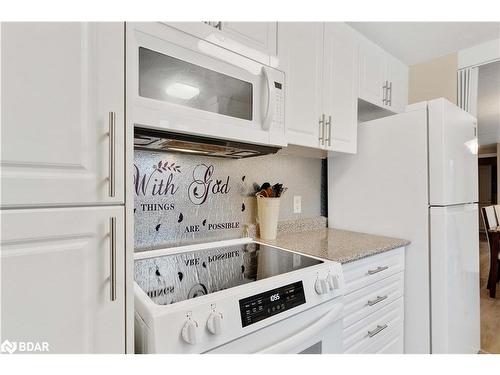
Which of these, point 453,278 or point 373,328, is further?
point 453,278

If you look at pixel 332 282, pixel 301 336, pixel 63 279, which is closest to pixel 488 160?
pixel 332 282

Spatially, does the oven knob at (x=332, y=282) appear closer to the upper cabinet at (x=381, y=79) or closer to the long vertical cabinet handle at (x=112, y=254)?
the long vertical cabinet handle at (x=112, y=254)

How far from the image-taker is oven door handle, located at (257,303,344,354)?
2.86 ft

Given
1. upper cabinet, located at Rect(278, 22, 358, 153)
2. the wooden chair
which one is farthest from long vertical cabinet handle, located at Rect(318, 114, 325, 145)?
the wooden chair

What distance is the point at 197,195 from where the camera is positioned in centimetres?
145

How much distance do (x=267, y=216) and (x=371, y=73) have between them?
1.25 m

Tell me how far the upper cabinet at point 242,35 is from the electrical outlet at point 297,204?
920 mm

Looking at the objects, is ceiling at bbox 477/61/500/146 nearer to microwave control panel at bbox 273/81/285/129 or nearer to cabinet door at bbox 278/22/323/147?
cabinet door at bbox 278/22/323/147

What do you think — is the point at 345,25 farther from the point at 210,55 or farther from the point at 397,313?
the point at 397,313

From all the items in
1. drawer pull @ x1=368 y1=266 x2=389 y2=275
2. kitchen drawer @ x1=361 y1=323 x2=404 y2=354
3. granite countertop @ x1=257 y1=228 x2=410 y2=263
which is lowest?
kitchen drawer @ x1=361 y1=323 x2=404 y2=354

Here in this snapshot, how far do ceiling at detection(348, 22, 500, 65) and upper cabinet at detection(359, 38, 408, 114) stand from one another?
67 millimetres

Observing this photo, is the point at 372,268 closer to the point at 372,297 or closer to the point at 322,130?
the point at 372,297
